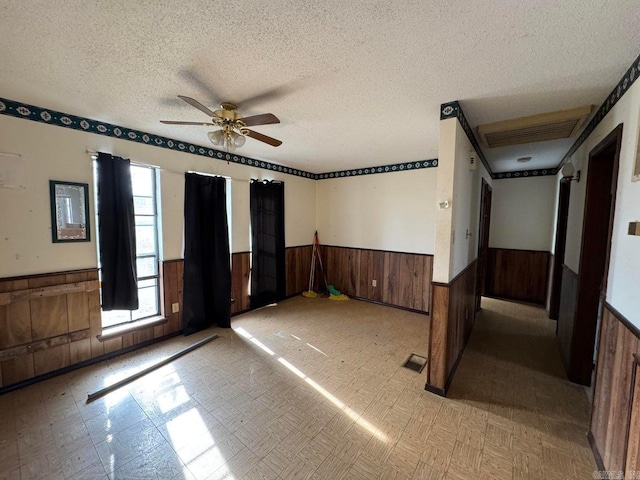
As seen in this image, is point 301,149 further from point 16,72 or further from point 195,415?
point 195,415

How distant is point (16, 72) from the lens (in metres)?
1.71

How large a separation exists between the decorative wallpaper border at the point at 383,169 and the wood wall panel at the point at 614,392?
2.85 m

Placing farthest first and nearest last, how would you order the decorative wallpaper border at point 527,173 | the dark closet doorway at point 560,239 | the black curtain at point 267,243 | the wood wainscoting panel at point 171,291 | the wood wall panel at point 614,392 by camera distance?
the decorative wallpaper border at point 527,173 → the black curtain at point 267,243 → the dark closet doorway at point 560,239 → the wood wainscoting panel at point 171,291 → the wood wall panel at point 614,392

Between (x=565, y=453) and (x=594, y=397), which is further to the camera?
(x=594, y=397)

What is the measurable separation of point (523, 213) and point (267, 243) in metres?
4.67

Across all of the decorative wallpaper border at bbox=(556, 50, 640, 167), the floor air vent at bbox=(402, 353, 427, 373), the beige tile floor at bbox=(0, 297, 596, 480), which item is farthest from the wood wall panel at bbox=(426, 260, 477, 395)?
the decorative wallpaper border at bbox=(556, 50, 640, 167)

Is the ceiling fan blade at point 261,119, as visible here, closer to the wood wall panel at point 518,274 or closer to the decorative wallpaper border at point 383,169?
the decorative wallpaper border at point 383,169

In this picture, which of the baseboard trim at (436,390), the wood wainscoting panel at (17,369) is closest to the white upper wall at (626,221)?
the baseboard trim at (436,390)

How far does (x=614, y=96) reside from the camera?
1.85 metres

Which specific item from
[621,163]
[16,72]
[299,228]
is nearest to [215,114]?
[16,72]

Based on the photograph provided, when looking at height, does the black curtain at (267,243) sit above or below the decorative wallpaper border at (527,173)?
below

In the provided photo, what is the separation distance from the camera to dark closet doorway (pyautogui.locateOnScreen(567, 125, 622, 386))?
220 cm

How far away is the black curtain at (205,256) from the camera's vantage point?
130 inches

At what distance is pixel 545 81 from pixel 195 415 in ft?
11.1
